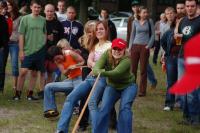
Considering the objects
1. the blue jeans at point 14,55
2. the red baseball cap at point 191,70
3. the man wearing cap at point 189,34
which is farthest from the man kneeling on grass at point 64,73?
the red baseball cap at point 191,70

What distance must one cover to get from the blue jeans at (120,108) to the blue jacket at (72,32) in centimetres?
347

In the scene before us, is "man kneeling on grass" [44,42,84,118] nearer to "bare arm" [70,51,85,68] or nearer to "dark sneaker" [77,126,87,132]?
"bare arm" [70,51,85,68]

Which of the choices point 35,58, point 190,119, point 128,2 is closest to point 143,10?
point 35,58

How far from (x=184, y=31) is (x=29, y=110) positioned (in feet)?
9.57

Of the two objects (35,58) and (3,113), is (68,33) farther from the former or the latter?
(3,113)

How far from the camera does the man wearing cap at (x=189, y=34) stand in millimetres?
8055

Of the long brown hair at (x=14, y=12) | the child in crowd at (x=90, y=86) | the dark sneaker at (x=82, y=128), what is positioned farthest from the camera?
the long brown hair at (x=14, y=12)

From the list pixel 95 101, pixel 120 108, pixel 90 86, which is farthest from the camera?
pixel 90 86

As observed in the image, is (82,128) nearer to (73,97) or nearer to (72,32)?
(73,97)

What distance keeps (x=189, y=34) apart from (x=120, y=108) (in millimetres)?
1776

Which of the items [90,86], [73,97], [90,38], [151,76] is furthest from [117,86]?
[151,76]

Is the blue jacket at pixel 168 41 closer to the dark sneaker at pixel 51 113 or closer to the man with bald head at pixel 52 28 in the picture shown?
the man with bald head at pixel 52 28

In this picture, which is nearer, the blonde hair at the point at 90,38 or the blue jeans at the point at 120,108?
the blue jeans at the point at 120,108

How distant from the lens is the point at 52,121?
28.0ft
